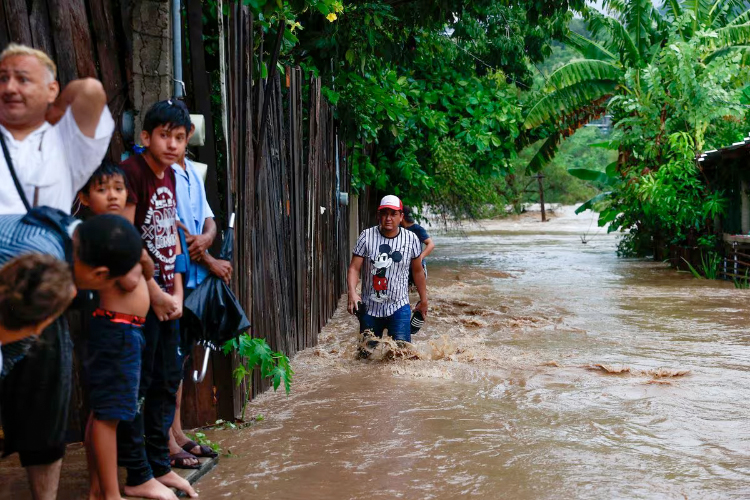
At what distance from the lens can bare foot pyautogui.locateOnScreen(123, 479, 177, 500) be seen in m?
3.79

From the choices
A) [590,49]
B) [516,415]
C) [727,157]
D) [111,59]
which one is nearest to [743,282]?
[727,157]

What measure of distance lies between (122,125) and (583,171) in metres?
20.6

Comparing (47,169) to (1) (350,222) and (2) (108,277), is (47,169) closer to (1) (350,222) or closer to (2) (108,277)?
(2) (108,277)

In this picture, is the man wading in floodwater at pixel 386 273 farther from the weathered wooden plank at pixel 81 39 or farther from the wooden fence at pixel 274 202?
the weathered wooden plank at pixel 81 39

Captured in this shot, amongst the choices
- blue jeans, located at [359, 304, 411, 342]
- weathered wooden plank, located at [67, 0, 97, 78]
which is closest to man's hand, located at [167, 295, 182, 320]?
weathered wooden plank, located at [67, 0, 97, 78]

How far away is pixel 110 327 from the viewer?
3545mm

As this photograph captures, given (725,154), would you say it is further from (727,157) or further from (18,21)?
(18,21)

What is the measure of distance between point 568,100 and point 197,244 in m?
17.8

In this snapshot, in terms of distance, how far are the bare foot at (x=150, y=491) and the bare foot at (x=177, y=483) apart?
0.16m

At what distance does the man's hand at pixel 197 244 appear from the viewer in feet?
14.0

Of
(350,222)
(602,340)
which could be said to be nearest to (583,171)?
(350,222)

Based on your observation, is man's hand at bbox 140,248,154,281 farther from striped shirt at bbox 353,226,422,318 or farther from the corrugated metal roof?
the corrugated metal roof

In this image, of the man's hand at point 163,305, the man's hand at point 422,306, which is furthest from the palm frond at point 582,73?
the man's hand at point 163,305

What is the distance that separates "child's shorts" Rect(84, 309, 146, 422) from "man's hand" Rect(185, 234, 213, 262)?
0.74 metres
